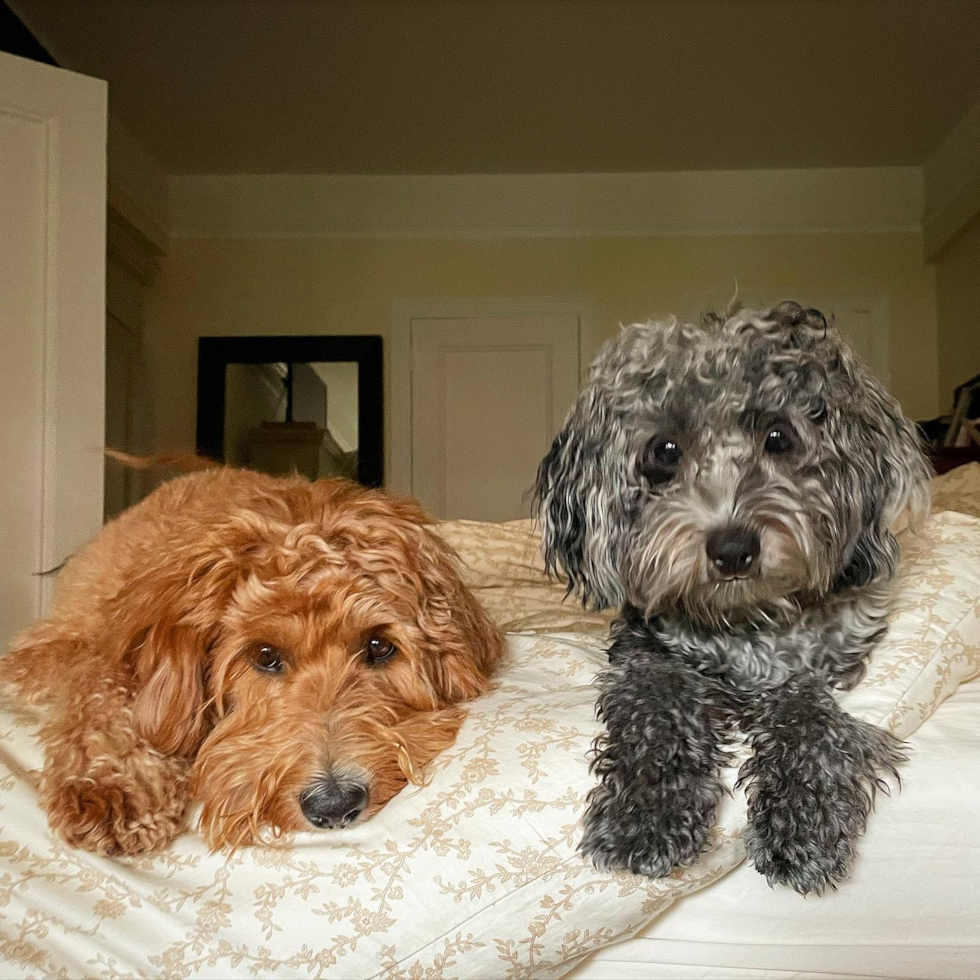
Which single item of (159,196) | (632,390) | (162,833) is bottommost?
(162,833)

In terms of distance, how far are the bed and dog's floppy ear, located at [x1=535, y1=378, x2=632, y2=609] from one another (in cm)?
29

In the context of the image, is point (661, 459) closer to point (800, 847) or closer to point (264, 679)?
point (800, 847)

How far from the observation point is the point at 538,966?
140 cm

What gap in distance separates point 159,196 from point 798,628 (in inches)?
256

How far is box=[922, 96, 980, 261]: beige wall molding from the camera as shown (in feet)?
19.9

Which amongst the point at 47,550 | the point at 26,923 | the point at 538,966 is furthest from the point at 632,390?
the point at 47,550

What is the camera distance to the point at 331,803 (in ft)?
4.61

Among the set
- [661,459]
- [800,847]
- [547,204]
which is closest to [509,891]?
[800,847]

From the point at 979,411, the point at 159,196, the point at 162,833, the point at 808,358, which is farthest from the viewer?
the point at 159,196

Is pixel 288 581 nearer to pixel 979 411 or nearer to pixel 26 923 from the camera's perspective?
pixel 26 923

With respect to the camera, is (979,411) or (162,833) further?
(979,411)

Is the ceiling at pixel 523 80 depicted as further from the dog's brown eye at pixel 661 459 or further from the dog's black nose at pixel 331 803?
the dog's black nose at pixel 331 803

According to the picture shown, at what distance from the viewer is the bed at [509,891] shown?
4.46ft

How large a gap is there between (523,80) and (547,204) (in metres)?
1.51
